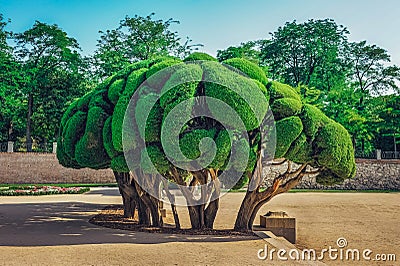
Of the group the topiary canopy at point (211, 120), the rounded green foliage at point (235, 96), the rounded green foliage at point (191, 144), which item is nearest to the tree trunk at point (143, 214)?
the topiary canopy at point (211, 120)

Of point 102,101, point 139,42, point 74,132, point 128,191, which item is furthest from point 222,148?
point 139,42

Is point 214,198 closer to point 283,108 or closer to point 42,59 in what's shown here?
point 283,108

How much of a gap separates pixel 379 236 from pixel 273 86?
A: 4166 mm

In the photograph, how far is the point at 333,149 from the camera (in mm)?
7871

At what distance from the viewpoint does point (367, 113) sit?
29391mm

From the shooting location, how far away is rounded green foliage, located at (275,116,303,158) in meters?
7.52

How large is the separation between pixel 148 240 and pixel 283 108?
3285mm

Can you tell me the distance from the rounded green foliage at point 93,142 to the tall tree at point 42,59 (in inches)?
883

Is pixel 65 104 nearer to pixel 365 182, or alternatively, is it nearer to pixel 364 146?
pixel 365 182

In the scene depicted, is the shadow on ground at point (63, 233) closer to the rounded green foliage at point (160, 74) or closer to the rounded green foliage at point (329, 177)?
the rounded green foliage at point (329, 177)

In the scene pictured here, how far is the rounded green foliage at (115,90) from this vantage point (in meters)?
8.45

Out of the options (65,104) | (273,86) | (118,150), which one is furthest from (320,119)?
(65,104)

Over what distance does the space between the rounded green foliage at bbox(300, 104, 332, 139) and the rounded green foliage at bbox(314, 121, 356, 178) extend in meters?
0.11

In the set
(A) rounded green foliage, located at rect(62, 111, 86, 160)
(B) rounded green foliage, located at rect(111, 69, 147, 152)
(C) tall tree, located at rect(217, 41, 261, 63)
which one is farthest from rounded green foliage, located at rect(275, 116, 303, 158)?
(C) tall tree, located at rect(217, 41, 261, 63)
